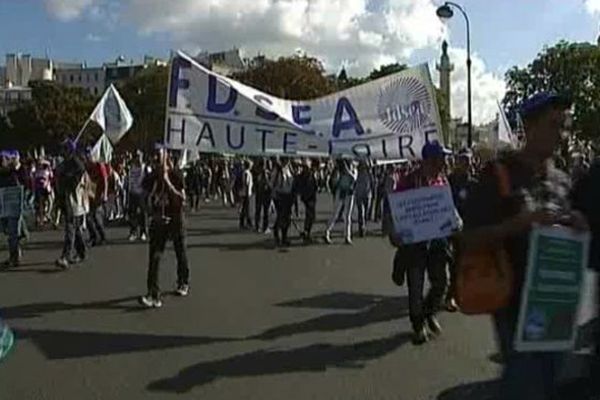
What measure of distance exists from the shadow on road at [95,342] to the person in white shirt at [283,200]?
9.49m

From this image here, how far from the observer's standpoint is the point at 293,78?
76.5 meters

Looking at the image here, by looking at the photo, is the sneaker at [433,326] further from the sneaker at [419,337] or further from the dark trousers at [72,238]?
the dark trousers at [72,238]

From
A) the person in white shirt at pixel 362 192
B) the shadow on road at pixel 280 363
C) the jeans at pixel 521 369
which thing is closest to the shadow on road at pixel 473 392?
the shadow on road at pixel 280 363

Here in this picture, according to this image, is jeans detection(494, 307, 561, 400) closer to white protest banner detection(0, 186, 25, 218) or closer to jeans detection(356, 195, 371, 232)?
white protest banner detection(0, 186, 25, 218)

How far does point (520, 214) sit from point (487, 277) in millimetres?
291

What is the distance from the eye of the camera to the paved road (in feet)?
22.9

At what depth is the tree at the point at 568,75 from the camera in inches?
2672

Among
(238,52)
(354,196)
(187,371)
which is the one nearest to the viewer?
(187,371)

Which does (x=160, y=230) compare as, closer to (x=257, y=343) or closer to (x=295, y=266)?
(x=257, y=343)

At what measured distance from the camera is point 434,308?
8922 mm

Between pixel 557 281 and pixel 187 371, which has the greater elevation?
pixel 557 281

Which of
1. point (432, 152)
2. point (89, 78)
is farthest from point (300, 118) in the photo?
point (89, 78)

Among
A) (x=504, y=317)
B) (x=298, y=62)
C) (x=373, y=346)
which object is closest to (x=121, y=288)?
(x=373, y=346)

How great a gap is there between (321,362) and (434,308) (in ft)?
5.23
